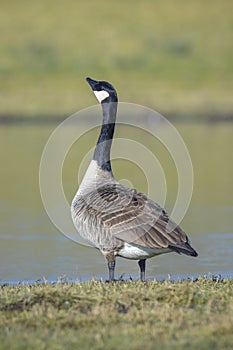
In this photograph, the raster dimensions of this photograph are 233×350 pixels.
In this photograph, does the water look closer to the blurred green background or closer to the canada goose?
the blurred green background

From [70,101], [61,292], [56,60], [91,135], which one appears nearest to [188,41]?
[56,60]

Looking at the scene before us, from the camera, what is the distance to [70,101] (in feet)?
143

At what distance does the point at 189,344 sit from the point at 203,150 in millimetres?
22159

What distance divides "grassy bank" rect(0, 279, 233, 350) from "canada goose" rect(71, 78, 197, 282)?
68 centimetres

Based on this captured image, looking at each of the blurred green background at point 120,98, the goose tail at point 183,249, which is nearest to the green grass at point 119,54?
the blurred green background at point 120,98

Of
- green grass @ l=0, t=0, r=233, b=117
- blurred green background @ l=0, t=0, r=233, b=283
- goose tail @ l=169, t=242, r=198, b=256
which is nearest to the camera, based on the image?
goose tail @ l=169, t=242, r=198, b=256

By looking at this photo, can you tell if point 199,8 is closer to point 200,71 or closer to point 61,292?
point 200,71

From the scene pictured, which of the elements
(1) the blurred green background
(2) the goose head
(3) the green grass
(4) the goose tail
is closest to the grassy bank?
(4) the goose tail

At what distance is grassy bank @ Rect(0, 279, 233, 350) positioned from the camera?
18.4ft

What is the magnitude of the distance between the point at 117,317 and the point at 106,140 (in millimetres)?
3586

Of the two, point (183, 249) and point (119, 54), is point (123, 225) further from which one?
point (119, 54)

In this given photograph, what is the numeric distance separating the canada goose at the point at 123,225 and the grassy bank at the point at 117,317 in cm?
68

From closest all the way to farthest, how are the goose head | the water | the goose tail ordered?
the goose tail
the goose head
the water

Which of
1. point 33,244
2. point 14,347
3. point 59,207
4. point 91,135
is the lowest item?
point 14,347
